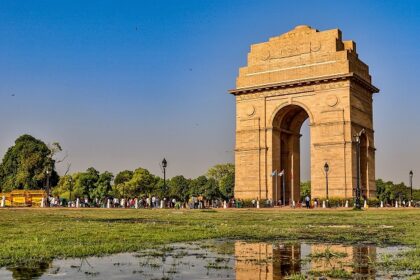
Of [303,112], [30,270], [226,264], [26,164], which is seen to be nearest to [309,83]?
[303,112]

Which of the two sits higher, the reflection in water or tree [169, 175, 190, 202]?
tree [169, 175, 190, 202]

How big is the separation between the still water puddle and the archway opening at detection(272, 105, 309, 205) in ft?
127

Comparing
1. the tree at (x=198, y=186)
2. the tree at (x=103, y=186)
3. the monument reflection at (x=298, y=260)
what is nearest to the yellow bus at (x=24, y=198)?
the tree at (x=103, y=186)

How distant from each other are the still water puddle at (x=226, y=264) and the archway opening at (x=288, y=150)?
3863 cm

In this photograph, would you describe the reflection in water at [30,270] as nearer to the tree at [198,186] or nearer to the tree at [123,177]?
the tree at [198,186]

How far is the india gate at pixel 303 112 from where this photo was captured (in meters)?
44.0

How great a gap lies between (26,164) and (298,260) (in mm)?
76923

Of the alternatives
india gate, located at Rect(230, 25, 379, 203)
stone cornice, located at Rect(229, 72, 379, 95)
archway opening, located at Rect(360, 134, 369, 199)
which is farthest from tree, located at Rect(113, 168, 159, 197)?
archway opening, located at Rect(360, 134, 369, 199)

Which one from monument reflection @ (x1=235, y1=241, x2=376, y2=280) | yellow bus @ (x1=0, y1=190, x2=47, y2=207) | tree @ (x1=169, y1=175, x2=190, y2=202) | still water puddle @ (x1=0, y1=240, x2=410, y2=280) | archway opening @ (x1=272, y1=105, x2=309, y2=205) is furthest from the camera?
tree @ (x1=169, y1=175, x2=190, y2=202)

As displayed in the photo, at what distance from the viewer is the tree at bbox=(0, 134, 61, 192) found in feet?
258

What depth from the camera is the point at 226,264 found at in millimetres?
7414

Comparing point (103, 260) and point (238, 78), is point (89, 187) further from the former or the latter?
point (103, 260)

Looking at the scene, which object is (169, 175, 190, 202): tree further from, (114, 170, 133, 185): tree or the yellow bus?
the yellow bus

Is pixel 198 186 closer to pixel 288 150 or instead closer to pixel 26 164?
pixel 26 164
